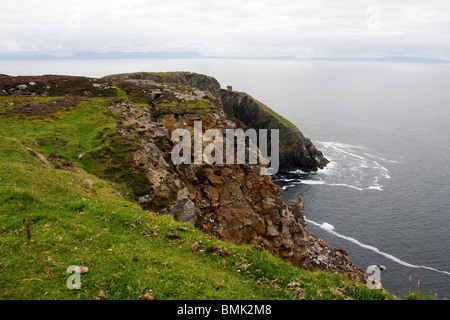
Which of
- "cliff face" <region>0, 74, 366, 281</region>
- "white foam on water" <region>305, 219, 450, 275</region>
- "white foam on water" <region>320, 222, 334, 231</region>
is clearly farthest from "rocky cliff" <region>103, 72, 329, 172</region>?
"cliff face" <region>0, 74, 366, 281</region>

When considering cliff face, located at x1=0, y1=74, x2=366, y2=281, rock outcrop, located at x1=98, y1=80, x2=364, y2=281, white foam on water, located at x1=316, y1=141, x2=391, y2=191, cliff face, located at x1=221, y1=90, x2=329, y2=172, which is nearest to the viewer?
cliff face, located at x1=0, y1=74, x2=366, y2=281

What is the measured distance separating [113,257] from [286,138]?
119m

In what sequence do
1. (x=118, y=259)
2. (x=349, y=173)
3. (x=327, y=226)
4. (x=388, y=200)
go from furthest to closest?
(x=349, y=173), (x=388, y=200), (x=327, y=226), (x=118, y=259)

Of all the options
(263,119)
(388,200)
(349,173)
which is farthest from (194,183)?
(263,119)

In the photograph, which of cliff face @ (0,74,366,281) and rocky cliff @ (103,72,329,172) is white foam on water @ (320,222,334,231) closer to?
cliff face @ (0,74,366,281)

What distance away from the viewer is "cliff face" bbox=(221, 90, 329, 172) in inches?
4711

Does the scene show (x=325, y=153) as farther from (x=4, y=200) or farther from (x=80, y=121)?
(x=4, y=200)

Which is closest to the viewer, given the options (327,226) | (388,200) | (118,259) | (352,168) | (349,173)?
(118,259)

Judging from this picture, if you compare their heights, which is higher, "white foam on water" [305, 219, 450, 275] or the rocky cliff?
the rocky cliff

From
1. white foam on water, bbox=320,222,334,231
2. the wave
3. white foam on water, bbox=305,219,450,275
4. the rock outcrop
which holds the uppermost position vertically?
the rock outcrop

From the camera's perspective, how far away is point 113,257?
14.4 m

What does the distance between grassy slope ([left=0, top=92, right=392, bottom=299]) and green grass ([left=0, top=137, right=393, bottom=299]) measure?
0.04 m

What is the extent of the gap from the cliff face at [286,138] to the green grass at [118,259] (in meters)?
107

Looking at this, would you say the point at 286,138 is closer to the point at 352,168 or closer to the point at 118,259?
the point at 352,168
